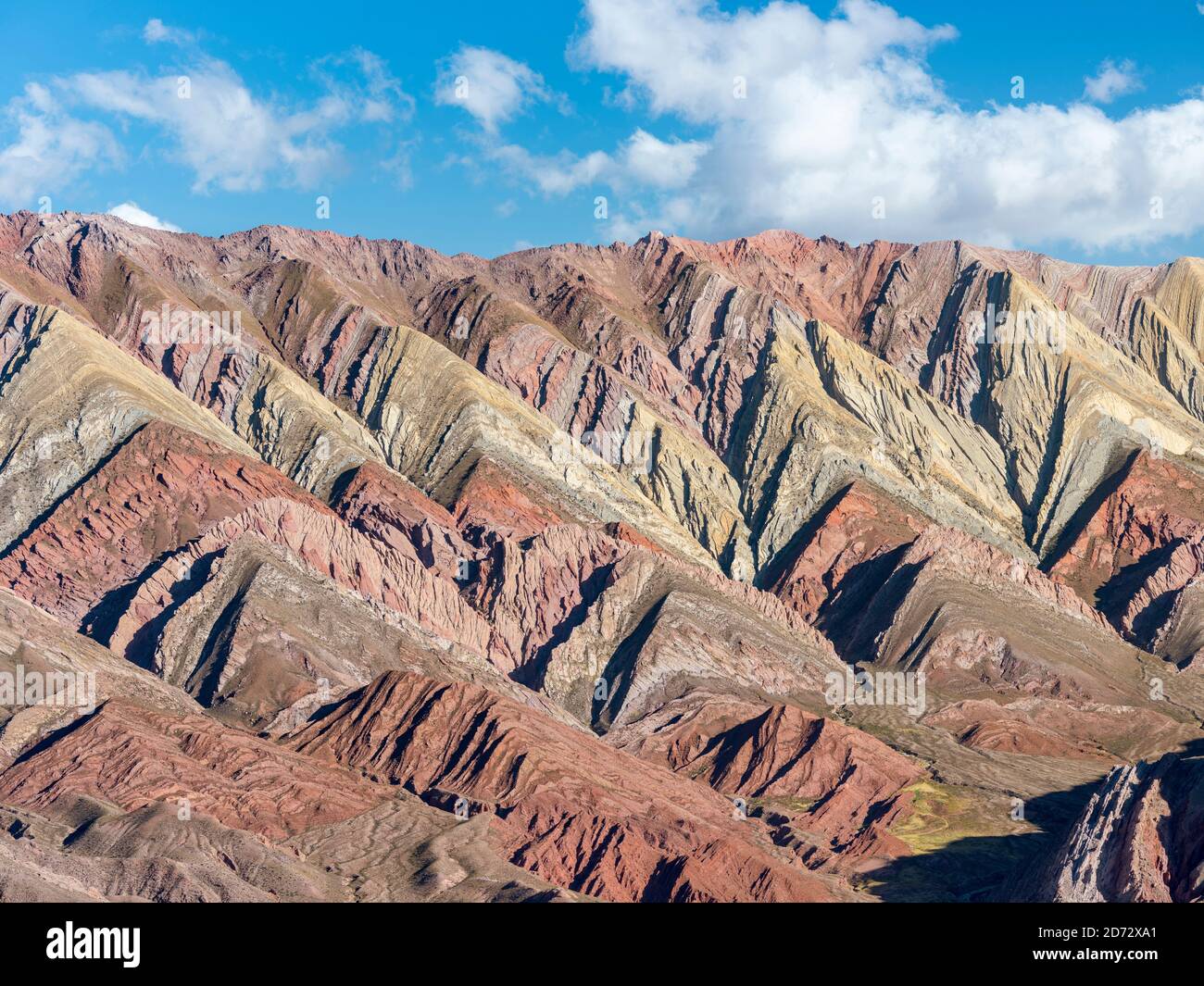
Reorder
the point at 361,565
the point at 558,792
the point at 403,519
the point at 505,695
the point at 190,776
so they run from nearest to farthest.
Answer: the point at 190,776, the point at 558,792, the point at 505,695, the point at 361,565, the point at 403,519

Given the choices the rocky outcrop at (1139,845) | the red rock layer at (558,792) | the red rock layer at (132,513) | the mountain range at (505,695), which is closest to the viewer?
the rocky outcrop at (1139,845)

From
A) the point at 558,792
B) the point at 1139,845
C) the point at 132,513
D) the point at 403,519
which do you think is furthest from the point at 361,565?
the point at 1139,845

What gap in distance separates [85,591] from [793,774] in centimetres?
6521

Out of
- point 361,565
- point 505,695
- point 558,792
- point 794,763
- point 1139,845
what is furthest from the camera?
point 361,565

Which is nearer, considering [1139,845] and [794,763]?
[1139,845]

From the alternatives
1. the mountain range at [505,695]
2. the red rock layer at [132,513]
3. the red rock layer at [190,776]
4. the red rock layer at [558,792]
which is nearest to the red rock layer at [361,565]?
the mountain range at [505,695]

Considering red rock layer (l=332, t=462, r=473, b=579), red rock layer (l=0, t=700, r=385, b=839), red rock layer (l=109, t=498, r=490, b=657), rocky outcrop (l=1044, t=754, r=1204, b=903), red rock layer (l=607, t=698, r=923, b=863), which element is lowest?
red rock layer (l=0, t=700, r=385, b=839)

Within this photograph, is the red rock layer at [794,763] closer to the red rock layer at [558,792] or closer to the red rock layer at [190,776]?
the red rock layer at [558,792]

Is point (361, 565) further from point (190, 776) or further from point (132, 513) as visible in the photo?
point (190, 776)

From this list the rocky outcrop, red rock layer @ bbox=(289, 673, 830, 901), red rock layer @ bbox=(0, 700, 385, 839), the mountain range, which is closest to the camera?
the rocky outcrop

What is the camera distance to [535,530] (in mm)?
187625

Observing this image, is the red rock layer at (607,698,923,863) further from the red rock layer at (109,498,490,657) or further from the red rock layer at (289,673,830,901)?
the red rock layer at (109,498,490,657)

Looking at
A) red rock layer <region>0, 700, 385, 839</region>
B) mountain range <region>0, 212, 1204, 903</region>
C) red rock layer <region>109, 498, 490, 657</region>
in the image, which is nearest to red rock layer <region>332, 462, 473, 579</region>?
mountain range <region>0, 212, 1204, 903</region>
